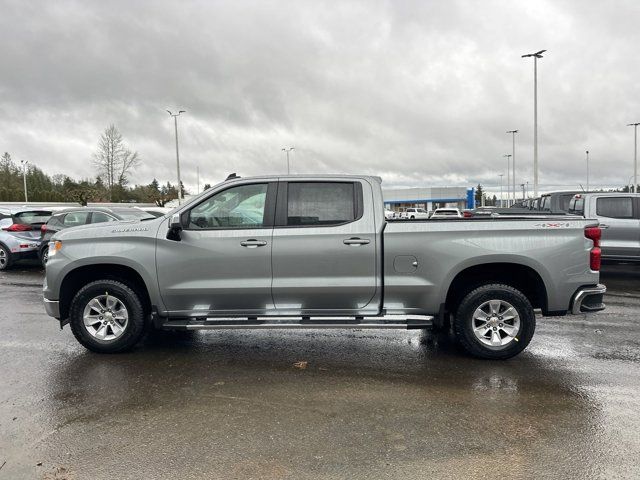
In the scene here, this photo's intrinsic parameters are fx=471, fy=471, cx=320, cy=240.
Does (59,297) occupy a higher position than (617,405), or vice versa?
(59,297)

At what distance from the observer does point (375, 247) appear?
4988 mm

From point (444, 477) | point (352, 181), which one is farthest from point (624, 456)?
point (352, 181)

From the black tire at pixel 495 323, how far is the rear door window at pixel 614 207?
6.69 metres

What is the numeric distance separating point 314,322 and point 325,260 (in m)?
0.66

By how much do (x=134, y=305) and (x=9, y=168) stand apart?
8433 centimetres

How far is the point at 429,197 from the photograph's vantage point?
89000 millimetres

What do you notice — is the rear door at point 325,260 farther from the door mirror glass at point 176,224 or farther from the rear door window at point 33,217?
the rear door window at point 33,217

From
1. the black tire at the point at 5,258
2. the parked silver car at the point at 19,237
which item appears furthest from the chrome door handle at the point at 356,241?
the black tire at the point at 5,258

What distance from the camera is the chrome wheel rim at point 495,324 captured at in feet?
16.5

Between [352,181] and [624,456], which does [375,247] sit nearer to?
[352,181]

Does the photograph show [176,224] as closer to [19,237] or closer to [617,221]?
[617,221]

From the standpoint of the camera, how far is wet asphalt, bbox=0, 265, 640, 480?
3.12m

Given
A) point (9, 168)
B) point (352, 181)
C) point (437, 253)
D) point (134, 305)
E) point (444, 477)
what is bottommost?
point (444, 477)

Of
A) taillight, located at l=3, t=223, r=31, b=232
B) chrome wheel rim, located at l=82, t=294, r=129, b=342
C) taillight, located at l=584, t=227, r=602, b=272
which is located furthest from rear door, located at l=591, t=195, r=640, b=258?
taillight, located at l=3, t=223, r=31, b=232
